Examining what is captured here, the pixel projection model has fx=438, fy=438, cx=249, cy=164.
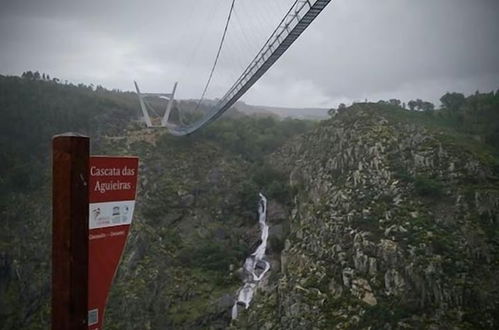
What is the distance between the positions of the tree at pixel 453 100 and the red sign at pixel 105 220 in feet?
47.0

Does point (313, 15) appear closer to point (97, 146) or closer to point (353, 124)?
point (353, 124)

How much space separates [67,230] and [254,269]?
15668 mm

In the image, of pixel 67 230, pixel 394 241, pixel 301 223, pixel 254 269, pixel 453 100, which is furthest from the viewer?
pixel 254 269

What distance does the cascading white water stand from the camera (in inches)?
586

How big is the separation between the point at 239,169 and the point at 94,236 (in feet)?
73.8

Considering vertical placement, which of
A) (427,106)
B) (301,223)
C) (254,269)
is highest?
(427,106)

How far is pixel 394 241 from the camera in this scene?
11.8 metres

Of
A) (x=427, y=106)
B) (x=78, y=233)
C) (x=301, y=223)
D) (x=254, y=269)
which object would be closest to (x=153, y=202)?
(x=254, y=269)

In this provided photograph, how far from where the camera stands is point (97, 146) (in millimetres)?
24734

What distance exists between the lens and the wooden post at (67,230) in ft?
5.43

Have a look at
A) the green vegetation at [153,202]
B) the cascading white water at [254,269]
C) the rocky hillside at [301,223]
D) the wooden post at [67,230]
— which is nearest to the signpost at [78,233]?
the wooden post at [67,230]

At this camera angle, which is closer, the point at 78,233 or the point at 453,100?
the point at 78,233

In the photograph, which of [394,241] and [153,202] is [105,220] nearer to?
[394,241]

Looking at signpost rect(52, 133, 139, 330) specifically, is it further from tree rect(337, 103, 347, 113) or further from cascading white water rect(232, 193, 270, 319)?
tree rect(337, 103, 347, 113)
